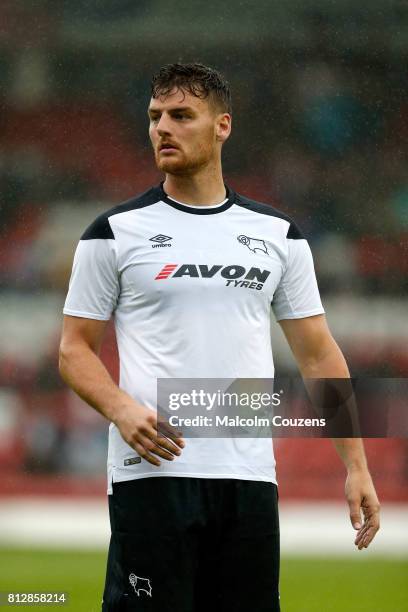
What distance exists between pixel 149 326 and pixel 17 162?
465cm

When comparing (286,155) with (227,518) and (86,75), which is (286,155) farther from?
(227,518)

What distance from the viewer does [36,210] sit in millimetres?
7078

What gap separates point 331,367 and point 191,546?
502 millimetres

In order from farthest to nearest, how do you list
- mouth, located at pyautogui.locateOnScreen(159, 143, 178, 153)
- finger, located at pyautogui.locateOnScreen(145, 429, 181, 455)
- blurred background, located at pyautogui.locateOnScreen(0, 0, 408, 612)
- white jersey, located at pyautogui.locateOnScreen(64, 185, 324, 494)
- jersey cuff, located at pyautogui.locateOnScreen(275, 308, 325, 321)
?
blurred background, located at pyautogui.locateOnScreen(0, 0, 408, 612)
jersey cuff, located at pyautogui.locateOnScreen(275, 308, 325, 321)
mouth, located at pyautogui.locateOnScreen(159, 143, 178, 153)
white jersey, located at pyautogui.locateOnScreen(64, 185, 324, 494)
finger, located at pyautogui.locateOnScreen(145, 429, 181, 455)

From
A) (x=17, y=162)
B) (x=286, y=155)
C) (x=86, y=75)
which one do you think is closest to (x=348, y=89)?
(x=286, y=155)

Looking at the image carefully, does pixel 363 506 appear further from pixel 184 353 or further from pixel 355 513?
pixel 184 353

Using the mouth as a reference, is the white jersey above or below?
below

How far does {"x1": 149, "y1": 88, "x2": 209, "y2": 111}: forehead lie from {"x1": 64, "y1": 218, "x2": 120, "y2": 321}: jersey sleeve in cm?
28

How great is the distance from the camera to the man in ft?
6.55

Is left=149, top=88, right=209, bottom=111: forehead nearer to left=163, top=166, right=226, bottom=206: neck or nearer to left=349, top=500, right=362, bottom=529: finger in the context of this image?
left=163, top=166, right=226, bottom=206: neck

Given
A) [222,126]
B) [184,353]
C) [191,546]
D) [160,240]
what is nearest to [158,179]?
[222,126]

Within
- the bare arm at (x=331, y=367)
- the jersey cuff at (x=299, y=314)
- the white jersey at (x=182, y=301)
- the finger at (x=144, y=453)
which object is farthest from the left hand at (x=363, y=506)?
the finger at (x=144, y=453)

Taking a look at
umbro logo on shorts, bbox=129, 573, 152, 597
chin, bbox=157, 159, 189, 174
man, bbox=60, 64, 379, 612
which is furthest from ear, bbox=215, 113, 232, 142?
umbro logo on shorts, bbox=129, 573, 152, 597

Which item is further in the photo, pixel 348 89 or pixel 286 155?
pixel 286 155
